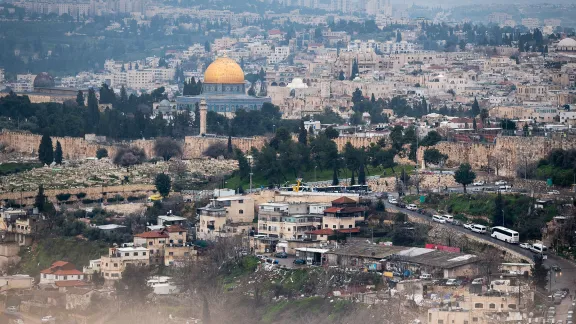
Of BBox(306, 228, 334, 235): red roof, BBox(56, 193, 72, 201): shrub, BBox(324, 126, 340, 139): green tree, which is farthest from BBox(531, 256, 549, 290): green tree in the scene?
BBox(324, 126, 340, 139): green tree

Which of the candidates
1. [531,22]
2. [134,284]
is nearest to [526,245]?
[134,284]

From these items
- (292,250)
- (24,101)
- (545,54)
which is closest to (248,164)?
(292,250)

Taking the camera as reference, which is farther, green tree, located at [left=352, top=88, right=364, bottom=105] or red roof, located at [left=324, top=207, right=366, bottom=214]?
green tree, located at [left=352, top=88, right=364, bottom=105]

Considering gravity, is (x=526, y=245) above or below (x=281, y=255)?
above

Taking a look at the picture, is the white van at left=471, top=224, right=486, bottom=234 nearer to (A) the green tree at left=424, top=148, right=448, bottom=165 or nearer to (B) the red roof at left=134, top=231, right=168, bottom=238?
(B) the red roof at left=134, top=231, right=168, bottom=238

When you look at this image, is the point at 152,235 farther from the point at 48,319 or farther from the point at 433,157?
the point at 433,157
